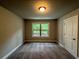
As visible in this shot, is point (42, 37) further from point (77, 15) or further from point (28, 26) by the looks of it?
point (77, 15)

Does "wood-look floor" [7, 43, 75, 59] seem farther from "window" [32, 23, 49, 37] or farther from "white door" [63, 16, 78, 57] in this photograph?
"window" [32, 23, 49, 37]

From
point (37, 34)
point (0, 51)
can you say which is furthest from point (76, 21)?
point (37, 34)

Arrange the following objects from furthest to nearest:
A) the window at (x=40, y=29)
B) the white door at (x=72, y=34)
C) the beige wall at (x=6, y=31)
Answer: the window at (x=40, y=29), the white door at (x=72, y=34), the beige wall at (x=6, y=31)

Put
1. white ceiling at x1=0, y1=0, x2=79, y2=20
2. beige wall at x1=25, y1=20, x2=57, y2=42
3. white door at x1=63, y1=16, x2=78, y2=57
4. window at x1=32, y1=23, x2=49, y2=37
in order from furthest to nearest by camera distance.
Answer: window at x1=32, y1=23, x2=49, y2=37, beige wall at x1=25, y1=20, x2=57, y2=42, white door at x1=63, y1=16, x2=78, y2=57, white ceiling at x1=0, y1=0, x2=79, y2=20

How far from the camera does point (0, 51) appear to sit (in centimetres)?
344

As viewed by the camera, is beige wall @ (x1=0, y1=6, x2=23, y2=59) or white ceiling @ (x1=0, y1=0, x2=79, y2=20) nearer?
white ceiling @ (x1=0, y1=0, x2=79, y2=20)

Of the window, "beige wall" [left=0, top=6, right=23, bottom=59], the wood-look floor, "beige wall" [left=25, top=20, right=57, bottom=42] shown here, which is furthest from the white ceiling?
the window

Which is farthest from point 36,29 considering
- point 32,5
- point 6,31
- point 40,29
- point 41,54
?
point 32,5

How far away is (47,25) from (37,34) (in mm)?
1369

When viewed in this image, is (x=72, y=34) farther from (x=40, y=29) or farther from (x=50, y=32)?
(x=40, y=29)

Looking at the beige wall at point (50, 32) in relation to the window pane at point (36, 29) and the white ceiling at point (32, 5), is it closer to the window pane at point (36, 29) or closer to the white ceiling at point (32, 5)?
the window pane at point (36, 29)

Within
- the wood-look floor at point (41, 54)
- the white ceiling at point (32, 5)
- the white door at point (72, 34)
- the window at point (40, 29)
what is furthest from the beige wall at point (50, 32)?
the white ceiling at point (32, 5)

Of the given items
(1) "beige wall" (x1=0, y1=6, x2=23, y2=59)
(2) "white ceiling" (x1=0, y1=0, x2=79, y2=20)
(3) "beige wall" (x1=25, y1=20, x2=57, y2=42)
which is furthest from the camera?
(3) "beige wall" (x1=25, y1=20, x2=57, y2=42)

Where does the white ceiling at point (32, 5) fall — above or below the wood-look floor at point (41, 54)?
above
